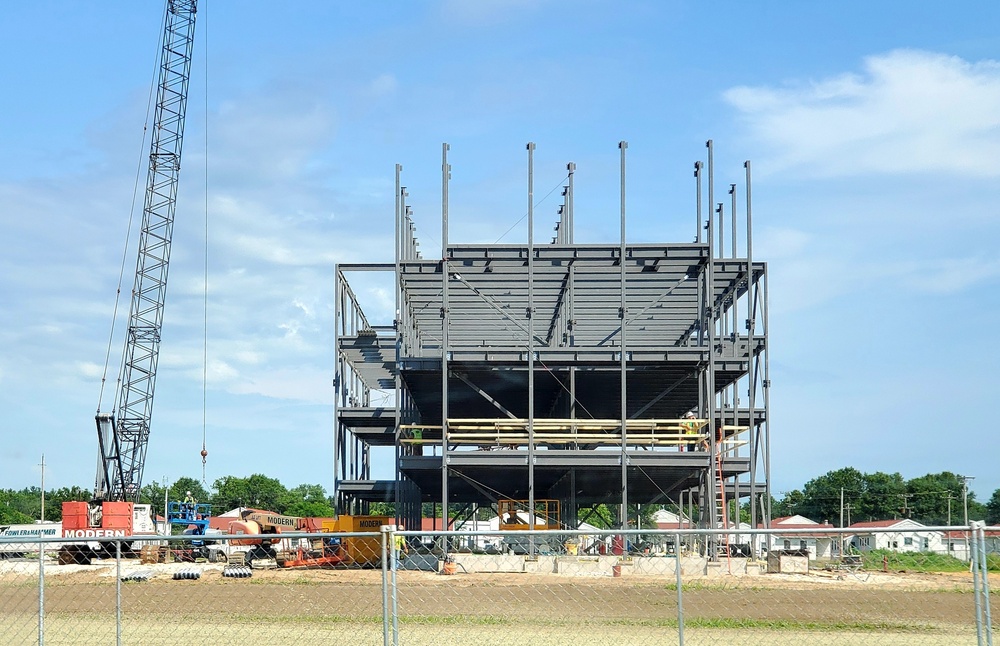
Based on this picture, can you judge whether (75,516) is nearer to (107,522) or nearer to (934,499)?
(107,522)

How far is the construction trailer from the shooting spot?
113 feet

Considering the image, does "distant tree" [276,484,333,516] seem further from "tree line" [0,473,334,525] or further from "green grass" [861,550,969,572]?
"green grass" [861,550,969,572]

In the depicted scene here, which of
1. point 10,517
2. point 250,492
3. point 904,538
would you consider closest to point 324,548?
point 904,538

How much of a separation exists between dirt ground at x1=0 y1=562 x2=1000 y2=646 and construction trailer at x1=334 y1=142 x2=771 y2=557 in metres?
9.00

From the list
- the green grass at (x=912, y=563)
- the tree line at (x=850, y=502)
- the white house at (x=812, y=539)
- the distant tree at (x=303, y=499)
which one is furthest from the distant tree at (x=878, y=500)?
the green grass at (x=912, y=563)

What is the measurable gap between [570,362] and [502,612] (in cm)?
1791

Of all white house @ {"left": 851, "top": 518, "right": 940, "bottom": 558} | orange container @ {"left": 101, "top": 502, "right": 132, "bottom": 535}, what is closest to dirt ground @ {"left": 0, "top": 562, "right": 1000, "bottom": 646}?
white house @ {"left": 851, "top": 518, "right": 940, "bottom": 558}

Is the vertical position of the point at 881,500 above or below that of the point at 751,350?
below

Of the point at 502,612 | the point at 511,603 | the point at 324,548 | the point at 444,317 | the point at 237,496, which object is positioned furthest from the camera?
the point at 237,496

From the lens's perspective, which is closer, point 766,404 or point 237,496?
point 766,404

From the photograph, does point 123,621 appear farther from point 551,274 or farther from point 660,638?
point 551,274

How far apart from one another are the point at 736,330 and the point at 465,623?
25984 mm

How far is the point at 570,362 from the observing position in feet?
115

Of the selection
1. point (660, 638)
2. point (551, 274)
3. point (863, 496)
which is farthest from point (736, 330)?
point (863, 496)
